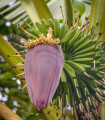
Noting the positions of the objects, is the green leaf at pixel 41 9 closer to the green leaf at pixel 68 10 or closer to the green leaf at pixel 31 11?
the green leaf at pixel 31 11

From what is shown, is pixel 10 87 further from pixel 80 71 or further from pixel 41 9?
pixel 80 71

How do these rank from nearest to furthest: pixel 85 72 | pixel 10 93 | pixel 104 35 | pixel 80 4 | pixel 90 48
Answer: pixel 85 72, pixel 90 48, pixel 104 35, pixel 80 4, pixel 10 93

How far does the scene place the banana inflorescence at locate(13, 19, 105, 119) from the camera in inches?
53.2

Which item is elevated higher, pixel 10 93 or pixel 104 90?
pixel 104 90

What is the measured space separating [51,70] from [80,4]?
5.40 feet

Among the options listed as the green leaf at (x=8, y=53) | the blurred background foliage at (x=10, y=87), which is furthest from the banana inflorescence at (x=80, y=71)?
the blurred background foliage at (x=10, y=87)

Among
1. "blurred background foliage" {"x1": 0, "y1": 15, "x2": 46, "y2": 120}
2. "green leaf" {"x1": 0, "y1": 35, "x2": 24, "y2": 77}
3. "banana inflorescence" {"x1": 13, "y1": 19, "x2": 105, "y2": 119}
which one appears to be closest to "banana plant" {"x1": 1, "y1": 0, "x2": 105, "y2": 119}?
"banana inflorescence" {"x1": 13, "y1": 19, "x2": 105, "y2": 119}

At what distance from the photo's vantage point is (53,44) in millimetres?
1135

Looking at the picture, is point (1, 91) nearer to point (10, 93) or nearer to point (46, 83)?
point (10, 93)

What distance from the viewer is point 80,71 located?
135 centimetres

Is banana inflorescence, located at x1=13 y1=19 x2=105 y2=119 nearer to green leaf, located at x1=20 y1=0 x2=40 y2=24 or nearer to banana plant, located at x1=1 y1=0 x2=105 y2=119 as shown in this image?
banana plant, located at x1=1 y1=0 x2=105 y2=119

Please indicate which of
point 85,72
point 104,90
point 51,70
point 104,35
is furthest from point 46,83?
point 104,35

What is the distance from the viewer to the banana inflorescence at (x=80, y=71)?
4.43ft

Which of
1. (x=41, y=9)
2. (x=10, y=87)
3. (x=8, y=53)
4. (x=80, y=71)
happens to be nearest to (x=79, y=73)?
(x=80, y=71)
